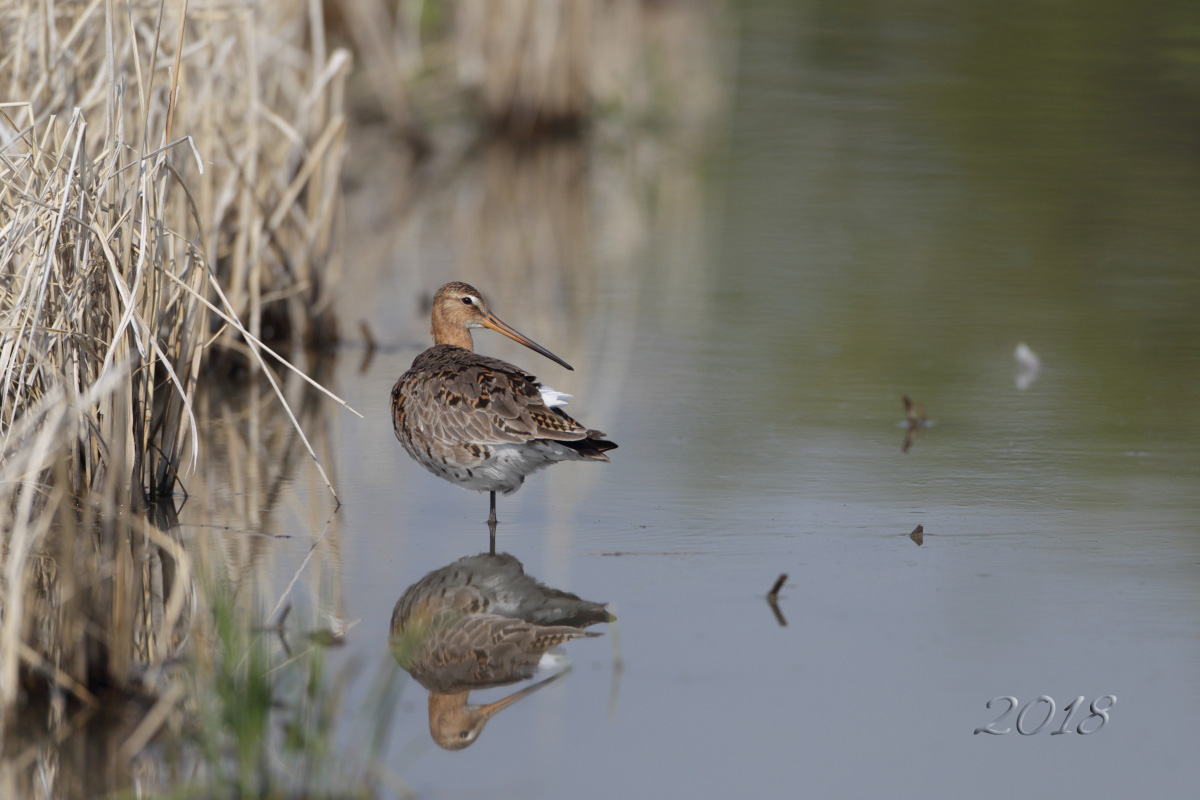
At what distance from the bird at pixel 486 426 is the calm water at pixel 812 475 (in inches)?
9.2

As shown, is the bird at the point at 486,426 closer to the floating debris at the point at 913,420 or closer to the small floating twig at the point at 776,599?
the small floating twig at the point at 776,599

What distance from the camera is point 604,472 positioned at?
19.8 ft

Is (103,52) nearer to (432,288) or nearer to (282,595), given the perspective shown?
(282,595)

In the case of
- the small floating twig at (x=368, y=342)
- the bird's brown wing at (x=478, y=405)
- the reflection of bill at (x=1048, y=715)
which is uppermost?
the bird's brown wing at (x=478, y=405)

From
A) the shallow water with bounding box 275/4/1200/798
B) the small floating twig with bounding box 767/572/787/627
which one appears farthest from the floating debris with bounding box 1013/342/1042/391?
the small floating twig with bounding box 767/572/787/627

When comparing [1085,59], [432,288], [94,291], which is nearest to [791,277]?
[432,288]

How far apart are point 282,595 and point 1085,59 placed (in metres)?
16.1

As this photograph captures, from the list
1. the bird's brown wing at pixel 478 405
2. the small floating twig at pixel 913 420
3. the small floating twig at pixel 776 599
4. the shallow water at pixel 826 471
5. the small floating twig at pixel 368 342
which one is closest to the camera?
the shallow water at pixel 826 471

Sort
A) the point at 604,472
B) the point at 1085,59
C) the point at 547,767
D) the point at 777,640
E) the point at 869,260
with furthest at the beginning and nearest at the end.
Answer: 1. the point at 1085,59
2. the point at 869,260
3. the point at 604,472
4. the point at 777,640
5. the point at 547,767

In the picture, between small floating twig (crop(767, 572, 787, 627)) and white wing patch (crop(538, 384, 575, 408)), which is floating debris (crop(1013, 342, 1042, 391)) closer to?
white wing patch (crop(538, 384, 575, 408))

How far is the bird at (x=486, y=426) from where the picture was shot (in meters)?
5.09

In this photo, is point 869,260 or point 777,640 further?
point 869,260

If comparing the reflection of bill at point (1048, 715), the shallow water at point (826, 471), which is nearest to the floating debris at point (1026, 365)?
the shallow water at point (826, 471)

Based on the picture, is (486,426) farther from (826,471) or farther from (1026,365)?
(1026,365)
